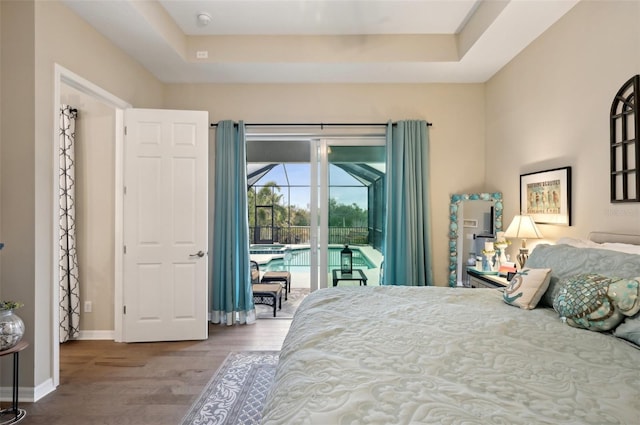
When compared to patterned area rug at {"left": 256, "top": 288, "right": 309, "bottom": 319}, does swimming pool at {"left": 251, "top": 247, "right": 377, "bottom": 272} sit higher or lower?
higher

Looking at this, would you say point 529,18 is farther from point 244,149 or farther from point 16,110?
point 16,110

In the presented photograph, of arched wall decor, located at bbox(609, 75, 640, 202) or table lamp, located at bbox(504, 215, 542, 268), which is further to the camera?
table lamp, located at bbox(504, 215, 542, 268)

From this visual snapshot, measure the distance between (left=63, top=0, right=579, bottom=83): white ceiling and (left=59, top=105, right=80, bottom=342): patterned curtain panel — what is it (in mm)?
1015

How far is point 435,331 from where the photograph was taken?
4.64ft

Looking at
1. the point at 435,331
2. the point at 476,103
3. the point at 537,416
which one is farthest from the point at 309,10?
the point at 537,416

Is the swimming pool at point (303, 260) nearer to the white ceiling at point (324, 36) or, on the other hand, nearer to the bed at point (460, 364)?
the white ceiling at point (324, 36)

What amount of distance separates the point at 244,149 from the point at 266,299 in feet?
6.57

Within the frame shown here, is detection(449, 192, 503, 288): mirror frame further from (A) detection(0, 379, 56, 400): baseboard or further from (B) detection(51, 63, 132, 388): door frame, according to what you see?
(A) detection(0, 379, 56, 400): baseboard

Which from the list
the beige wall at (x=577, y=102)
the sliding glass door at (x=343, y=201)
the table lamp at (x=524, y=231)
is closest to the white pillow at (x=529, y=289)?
the beige wall at (x=577, y=102)

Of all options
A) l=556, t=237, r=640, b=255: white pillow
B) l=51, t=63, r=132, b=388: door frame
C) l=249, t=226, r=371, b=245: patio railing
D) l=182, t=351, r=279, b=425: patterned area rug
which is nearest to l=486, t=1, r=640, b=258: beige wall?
l=556, t=237, r=640, b=255: white pillow

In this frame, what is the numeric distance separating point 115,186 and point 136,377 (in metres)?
1.83

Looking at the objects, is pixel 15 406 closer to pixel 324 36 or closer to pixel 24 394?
pixel 24 394

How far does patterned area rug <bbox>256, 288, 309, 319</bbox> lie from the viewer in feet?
13.3

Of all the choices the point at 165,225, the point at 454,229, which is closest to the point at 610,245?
the point at 454,229
